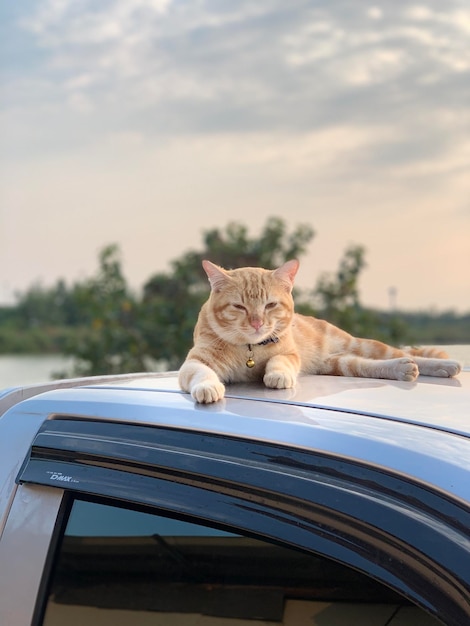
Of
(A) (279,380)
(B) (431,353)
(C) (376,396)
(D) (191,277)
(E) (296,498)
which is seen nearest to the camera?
(E) (296,498)

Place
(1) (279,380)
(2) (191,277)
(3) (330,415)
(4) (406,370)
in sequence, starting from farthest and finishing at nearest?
(2) (191,277) → (4) (406,370) → (1) (279,380) → (3) (330,415)

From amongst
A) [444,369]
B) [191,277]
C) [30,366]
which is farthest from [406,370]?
[30,366]

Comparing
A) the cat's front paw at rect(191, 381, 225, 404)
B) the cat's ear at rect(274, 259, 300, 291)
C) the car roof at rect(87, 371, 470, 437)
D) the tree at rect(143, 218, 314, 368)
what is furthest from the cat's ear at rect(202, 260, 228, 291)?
the tree at rect(143, 218, 314, 368)

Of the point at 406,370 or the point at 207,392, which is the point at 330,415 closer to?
the point at 207,392

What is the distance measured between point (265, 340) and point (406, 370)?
2.03 feet

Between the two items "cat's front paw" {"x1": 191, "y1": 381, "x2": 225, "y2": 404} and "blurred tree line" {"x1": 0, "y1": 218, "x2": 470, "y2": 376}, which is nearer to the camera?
"cat's front paw" {"x1": 191, "y1": 381, "x2": 225, "y2": 404}

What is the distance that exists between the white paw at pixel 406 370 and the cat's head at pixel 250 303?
546mm

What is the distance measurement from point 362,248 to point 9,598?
756 cm

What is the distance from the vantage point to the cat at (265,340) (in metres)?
2.36

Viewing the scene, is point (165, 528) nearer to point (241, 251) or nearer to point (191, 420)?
point (191, 420)

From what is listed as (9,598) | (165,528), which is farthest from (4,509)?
(165,528)

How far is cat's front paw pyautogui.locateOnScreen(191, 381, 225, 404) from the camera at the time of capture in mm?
1617

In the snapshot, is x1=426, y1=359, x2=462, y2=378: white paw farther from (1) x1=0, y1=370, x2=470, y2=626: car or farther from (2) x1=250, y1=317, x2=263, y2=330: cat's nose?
(2) x1=250, y1=317, x2=263, y2=330: cat's nose

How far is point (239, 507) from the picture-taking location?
1.30 meters
